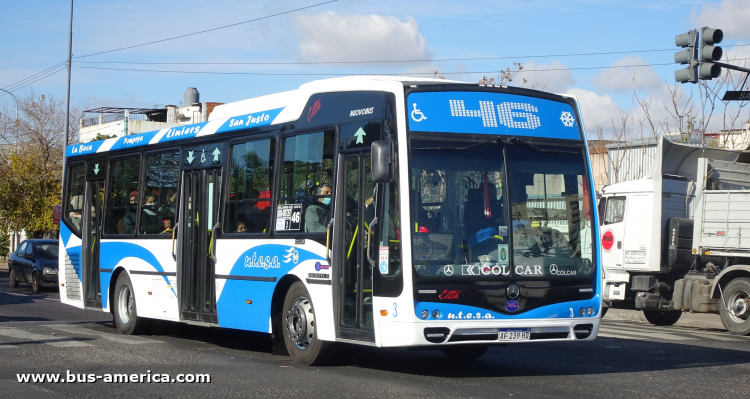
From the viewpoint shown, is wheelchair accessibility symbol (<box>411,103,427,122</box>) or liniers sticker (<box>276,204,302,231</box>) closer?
wheelchair accessibility symbol (<box>411,103,427,122</box>)

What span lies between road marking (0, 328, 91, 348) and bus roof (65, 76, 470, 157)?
128 inches

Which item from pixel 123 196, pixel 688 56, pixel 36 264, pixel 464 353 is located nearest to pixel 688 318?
pixel 688 56

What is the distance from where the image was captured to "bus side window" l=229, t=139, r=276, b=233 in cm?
1149

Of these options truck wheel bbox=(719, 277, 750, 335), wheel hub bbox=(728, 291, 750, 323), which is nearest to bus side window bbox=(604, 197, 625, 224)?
truck wheel bbox=(719, 277, 750, 335)

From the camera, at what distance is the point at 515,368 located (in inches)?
418

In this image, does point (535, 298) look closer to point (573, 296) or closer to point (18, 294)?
point (573, 296)

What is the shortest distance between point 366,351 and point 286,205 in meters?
2.41

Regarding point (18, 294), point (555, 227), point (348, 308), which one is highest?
point (555, 227)

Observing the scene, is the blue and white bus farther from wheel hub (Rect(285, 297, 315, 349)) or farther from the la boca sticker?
the la boca sticker

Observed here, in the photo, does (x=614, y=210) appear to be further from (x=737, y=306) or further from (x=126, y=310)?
(x=126, y=310)

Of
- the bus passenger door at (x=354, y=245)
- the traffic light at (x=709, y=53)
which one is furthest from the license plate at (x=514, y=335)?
the traffic light at (x=709, y=53)

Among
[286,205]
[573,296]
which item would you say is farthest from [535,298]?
[286,205]

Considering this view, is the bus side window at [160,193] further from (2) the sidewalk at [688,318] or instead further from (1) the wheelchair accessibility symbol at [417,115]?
(2) the sidewalk at [688,318]

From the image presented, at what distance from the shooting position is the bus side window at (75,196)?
1623 centimetres
